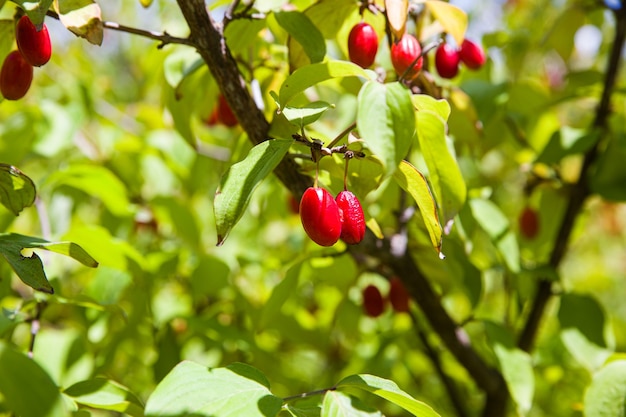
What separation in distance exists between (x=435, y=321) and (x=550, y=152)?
0.52 meters

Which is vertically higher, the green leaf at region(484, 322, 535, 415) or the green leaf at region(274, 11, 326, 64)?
the green leaf at region(274, 11, 326, 64)

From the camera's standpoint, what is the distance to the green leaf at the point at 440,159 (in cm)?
86

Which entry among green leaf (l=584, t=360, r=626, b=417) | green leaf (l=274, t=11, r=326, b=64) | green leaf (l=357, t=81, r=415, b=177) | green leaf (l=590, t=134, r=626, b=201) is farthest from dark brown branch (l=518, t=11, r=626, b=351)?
green leaf (l=357, t=81, r=415, b=177)

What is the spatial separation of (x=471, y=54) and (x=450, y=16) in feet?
0.53

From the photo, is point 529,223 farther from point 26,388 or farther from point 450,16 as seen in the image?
point 26,388

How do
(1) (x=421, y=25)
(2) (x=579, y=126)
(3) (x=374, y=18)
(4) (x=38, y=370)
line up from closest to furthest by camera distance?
(4) (x=38, y=370) → (3) (x=374, y=18) → (1) (x=421, y=25) → (2) (x=579, y=126)

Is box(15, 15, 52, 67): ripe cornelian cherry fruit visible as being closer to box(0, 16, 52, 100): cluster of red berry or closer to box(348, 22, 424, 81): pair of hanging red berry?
box(0, 16, 52, 100): cluster of red berry

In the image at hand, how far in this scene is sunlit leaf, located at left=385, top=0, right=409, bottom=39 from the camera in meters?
0.96

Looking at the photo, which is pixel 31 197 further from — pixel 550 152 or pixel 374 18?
pixel 550 152

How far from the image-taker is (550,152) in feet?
5.11

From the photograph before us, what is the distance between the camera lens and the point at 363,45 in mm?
1011

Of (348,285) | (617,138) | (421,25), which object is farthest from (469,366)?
(421,25)

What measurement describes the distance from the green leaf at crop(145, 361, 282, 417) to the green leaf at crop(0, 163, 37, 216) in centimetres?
39

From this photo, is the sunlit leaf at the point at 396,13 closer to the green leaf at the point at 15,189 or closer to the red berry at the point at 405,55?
the red berry at the point at 405,55
